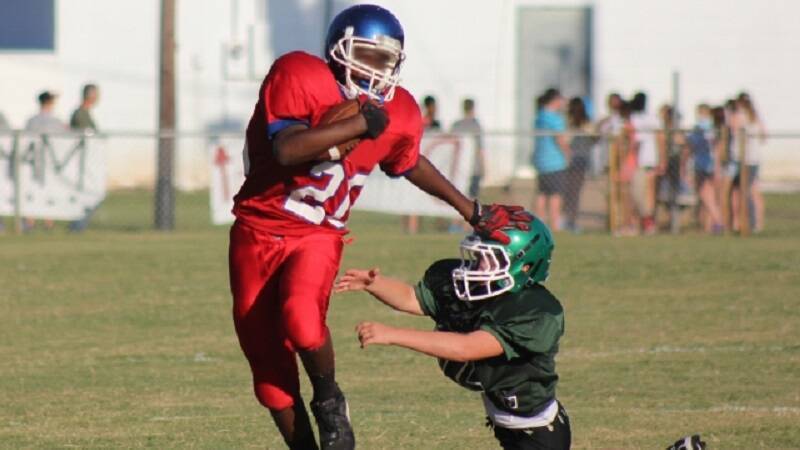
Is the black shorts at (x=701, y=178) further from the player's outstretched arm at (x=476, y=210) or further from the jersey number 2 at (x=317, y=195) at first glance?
the jersey number 2 at (x=317, y=195)

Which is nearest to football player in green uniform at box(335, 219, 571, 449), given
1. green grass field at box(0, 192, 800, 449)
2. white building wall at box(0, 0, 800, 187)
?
green grass field at box(0, 192, 800, 449)

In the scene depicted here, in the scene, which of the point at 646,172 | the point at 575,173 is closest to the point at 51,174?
the point at 575,173

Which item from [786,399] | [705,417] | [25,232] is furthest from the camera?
[25,232]

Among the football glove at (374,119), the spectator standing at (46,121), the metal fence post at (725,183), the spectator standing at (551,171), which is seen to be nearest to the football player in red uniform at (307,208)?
the football glove at (374,119)

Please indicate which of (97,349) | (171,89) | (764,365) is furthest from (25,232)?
(764,365)

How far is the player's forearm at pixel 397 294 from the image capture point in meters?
6.43

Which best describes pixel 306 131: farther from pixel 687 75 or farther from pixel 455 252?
pixel 687 75

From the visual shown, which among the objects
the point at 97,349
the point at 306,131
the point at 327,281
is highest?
the point at 306,131

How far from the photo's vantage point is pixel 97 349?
10.9 metres

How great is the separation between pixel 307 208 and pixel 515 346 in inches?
37.2

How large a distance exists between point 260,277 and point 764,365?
461cm

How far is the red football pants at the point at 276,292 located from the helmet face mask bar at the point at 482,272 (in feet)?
1.66

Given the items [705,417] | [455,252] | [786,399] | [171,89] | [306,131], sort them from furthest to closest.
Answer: [171,89]
[455,252]
[786,399]
[705,417]
[306,131]

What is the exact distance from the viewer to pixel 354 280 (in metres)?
6.38
